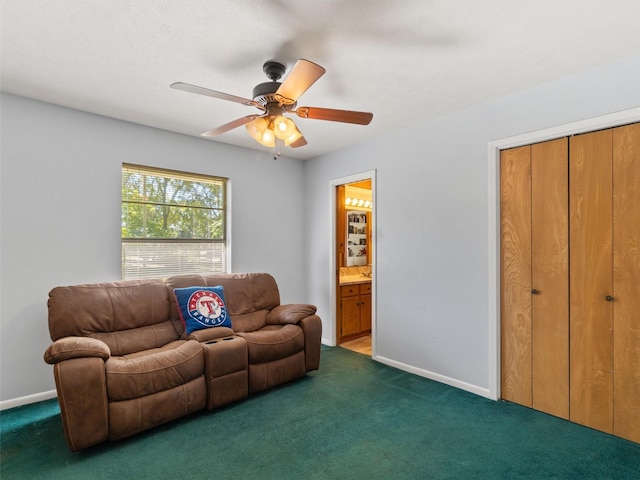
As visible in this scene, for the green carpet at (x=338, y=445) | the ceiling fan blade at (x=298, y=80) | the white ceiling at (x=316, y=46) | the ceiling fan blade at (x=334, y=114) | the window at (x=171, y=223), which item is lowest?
the green carpet at (x=338, y=445)

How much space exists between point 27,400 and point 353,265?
3917 millimetres

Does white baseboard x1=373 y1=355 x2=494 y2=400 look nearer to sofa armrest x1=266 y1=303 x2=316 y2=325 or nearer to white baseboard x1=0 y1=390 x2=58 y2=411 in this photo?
sofa armrest x1=266 y1=303 x2=316 y2=325

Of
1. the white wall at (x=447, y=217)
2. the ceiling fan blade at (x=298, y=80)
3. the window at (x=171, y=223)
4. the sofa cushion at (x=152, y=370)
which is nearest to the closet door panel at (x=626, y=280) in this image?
the white wall at (x=447, y=217)

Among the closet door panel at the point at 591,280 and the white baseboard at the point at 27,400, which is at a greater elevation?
the closet door panel at the point at 591,280

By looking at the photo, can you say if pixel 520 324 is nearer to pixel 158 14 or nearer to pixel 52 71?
pixel 158 14

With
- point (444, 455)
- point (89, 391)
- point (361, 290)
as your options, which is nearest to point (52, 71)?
point (89, 391)

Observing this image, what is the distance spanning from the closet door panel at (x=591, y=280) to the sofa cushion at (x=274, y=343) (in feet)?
7.28

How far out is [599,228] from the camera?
2482mm

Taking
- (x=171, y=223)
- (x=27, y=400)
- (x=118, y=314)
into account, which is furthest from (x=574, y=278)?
(x=27, y=400)

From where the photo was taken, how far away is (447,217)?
11.0ft

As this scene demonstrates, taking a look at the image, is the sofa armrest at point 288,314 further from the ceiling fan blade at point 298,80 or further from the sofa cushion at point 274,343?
the ceiling fan blade at point 298,80

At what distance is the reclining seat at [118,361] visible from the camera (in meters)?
2.20

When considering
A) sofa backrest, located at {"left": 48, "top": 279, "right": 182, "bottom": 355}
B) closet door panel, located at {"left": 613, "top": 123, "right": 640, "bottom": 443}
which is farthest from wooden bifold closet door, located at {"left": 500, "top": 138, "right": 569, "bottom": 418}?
sofa backrest, located at {"left": 48, "top": 279, "right": 182, "bottom": 355}

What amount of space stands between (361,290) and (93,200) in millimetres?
3379
